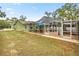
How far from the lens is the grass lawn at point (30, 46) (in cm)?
259

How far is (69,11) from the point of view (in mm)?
2631

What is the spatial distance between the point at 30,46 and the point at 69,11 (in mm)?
467

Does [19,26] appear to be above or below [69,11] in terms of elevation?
below

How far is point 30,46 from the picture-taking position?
2613 mm

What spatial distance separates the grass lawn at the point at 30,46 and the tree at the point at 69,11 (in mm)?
237

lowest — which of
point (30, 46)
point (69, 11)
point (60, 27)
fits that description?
point (30, 46)

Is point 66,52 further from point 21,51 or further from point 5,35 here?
point 5,35

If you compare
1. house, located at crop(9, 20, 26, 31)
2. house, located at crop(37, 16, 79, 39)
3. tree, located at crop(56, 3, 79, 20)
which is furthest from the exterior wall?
tree, located at crop(56, 3, 79, 20)

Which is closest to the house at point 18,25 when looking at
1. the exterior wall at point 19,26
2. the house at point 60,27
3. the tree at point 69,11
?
the exterior wall at point 19,26

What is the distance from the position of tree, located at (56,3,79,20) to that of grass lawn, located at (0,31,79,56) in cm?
24

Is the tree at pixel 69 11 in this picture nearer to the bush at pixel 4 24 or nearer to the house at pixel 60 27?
the house at pixel 60 27

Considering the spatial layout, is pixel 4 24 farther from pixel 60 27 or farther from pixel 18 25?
pixel 60 27

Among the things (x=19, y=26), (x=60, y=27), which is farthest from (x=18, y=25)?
(x=60, y=27)

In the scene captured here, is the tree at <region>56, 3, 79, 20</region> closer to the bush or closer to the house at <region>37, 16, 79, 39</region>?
the house at <region>37, 16, 79, 39</region>
